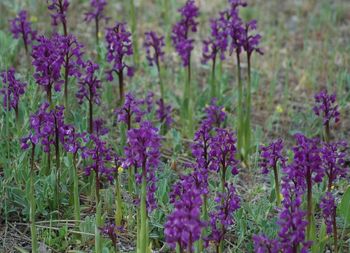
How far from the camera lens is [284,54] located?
6684mm

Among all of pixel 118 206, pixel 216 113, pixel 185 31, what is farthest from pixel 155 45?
pixel 118 206

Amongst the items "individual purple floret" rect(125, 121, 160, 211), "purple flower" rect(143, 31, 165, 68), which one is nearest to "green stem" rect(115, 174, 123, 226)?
"individual purple floret" rect(125, 121, 160, 211)

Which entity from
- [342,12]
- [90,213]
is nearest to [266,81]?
[342,12]

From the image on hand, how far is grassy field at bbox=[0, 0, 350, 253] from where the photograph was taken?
3.73 meters

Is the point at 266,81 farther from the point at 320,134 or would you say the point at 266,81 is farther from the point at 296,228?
the point at 296,228

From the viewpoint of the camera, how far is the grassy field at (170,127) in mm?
3734

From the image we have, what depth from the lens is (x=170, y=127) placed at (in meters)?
5.20

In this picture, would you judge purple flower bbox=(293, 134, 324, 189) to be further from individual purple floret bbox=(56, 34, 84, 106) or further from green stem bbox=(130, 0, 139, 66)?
green stem bbox=(130, 0, 139, 66)

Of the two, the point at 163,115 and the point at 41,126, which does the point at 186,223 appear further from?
the point at 163,115

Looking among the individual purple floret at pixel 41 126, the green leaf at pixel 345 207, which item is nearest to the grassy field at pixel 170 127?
the green leaf at pixel 345 207

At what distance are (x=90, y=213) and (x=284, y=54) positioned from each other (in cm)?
334

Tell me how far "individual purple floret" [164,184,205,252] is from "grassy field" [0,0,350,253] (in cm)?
7

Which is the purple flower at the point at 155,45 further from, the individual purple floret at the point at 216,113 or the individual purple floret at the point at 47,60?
the individual purple floret at the point at 47,60

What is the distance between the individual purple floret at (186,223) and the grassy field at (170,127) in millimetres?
74
